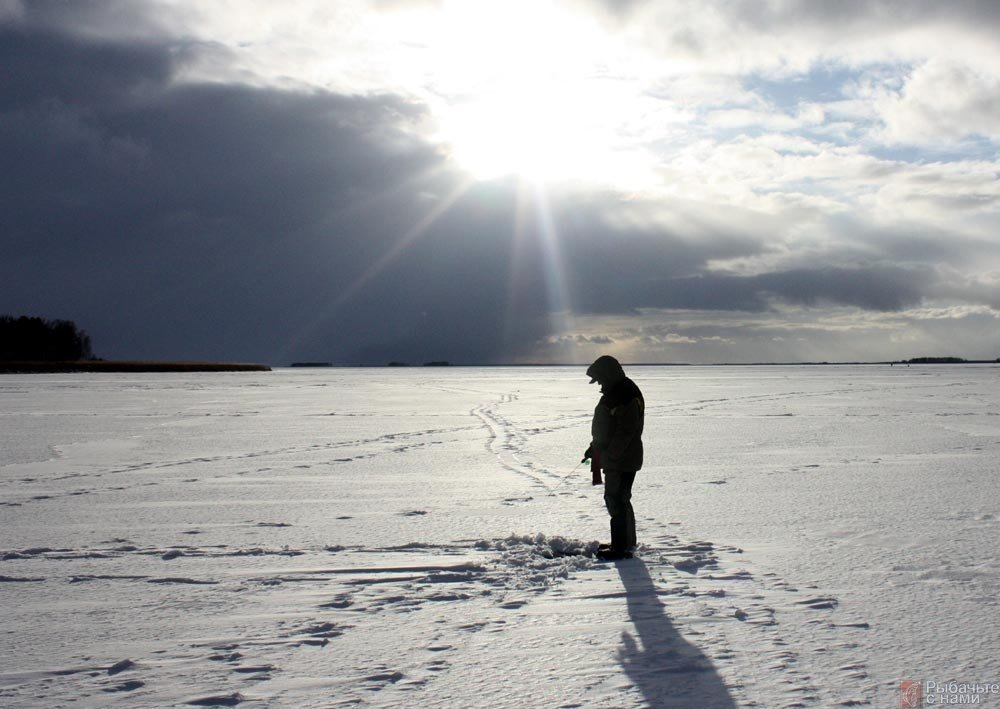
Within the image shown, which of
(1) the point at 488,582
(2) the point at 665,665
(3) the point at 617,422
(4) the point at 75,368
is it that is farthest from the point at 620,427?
(4) the point at 75,368

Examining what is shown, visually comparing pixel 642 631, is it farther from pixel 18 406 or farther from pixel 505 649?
pixel 18 406

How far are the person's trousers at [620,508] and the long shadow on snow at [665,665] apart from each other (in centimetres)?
108

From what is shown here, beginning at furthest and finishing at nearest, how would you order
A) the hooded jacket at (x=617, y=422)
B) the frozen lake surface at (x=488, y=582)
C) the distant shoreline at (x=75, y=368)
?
1. the distant shoreline at (x=75, y=368)
2. the hooded jacket at (x=617, y=422)
3. the frozen lake surface at (x=488, y=582)

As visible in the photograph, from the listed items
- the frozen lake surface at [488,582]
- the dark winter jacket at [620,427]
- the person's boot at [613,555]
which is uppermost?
the dark winter jacket at [620,427]

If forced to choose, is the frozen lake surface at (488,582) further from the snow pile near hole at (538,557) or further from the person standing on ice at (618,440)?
the person standing on ice at (618,440)

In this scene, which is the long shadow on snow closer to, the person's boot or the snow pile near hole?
the snow pile near hole

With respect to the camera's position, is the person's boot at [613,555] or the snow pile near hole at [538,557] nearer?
the snow pile near hole at [538,557]

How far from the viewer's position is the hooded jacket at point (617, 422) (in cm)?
616

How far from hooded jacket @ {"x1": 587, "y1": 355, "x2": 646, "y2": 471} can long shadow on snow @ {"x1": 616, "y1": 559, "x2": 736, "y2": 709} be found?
1.37 m

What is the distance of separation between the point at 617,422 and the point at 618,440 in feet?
0.45

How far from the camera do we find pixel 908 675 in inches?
149

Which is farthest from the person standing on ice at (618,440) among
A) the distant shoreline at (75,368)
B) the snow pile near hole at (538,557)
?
the distant shoreline at (75,368)

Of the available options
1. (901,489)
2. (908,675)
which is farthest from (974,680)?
(901,489)

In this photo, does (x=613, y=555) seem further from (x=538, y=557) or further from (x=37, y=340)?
(x=37, y=340)
